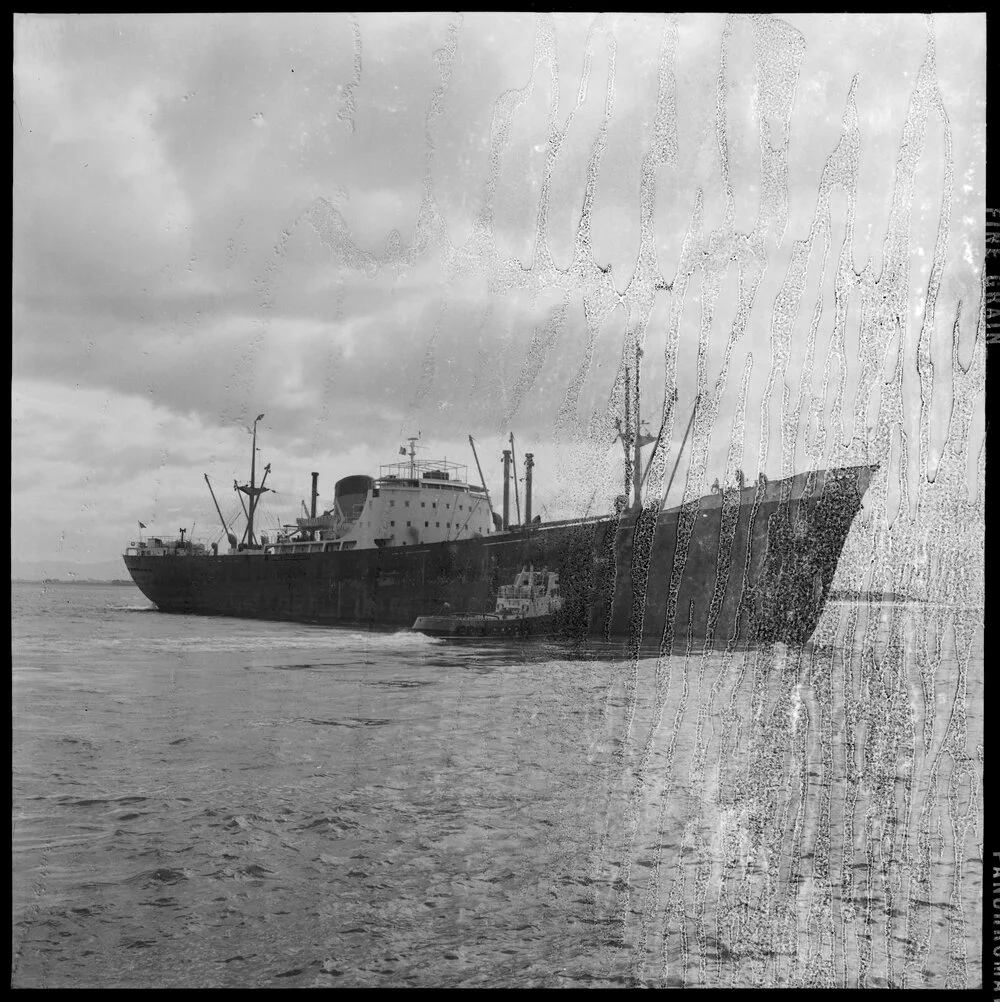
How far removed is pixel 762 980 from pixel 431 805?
402cm

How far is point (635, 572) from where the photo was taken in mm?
22484

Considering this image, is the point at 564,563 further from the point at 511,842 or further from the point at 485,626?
the point at 511,842

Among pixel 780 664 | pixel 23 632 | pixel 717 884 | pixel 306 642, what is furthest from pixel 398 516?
pixel 717 884

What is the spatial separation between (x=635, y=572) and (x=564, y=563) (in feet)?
9.51

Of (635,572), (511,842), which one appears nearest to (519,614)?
(635,572)

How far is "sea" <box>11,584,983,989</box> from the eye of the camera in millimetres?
5059

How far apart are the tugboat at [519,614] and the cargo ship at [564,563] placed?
Answer: 285 millimetres

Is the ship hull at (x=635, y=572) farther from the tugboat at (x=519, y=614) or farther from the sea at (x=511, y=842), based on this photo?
the sea at (x=511, y=842)

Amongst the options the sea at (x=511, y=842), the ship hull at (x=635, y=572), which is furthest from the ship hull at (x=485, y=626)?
the sea at (x=511, y=842)

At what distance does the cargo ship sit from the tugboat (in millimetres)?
285

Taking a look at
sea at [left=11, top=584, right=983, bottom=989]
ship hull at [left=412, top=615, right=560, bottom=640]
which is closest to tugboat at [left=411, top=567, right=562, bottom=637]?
ship hull at [left=412, top=615, right=560, bottom=640]

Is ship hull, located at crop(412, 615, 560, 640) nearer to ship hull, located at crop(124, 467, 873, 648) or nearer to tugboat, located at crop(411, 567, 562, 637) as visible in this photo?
tugboat, located at crop(411, 567, 562, 637)

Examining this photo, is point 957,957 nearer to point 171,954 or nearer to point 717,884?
point 717,884

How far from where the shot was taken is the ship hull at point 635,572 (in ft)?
56.7
